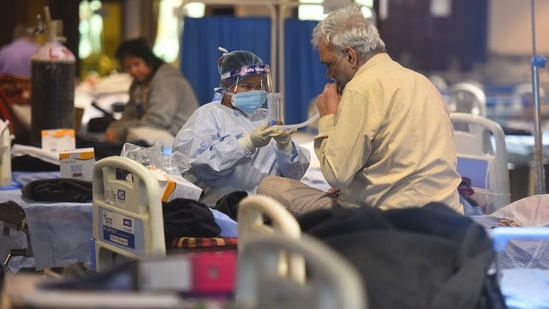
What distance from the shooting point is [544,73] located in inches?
389

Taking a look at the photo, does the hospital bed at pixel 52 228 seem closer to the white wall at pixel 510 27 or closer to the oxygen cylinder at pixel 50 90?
the oxygen cylinder at pixel 50 90

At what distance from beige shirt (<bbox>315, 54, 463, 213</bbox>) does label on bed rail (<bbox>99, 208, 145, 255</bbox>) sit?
652mm

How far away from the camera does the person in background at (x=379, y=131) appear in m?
3.76

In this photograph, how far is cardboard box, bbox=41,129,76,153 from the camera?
18.6 ft

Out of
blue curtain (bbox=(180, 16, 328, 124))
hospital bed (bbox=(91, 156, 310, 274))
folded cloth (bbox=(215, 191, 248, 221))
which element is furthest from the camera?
blue curtain (bbox=(180, 16, 328, 124))

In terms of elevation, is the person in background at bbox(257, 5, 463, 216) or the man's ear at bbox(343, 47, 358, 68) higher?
the man's ear at bbox(343, 47, 358, 68)

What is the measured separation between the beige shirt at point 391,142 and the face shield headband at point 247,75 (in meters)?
0.73

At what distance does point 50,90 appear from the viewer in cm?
630

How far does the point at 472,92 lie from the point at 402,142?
15.7 ft

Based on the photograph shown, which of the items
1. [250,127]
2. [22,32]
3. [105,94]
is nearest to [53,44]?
[250,127]

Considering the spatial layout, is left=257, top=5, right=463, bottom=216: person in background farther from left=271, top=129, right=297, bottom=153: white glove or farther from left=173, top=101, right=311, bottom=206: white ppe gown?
left=173, top=101, right=311, bottom=206: white ppe gown

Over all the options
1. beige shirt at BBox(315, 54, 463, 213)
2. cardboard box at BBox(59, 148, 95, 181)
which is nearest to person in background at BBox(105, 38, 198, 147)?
cardboard box at BBox(59, 148, 95, 181)

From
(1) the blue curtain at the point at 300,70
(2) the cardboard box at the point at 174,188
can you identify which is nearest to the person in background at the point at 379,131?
(2) the cardboard box at the point at 174,188

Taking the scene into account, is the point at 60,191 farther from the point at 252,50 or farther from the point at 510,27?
the point at 510,27
